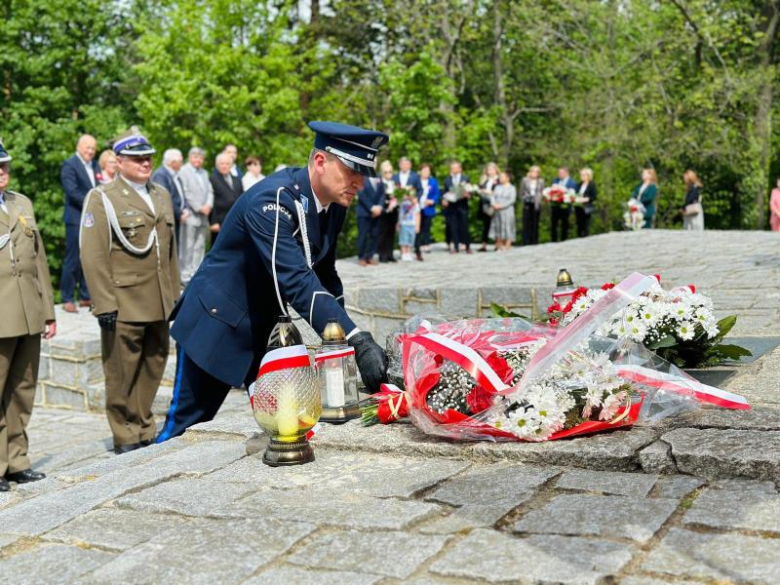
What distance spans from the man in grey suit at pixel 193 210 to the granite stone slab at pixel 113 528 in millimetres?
10007

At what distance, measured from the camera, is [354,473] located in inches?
143

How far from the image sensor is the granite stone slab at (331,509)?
307 cm

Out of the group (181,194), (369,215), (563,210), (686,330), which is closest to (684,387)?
(686,330)

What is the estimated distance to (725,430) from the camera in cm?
369

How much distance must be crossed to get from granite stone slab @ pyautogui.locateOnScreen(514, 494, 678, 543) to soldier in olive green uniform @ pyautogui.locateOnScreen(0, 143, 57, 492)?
4.20 m

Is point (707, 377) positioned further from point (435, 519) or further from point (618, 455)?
point (435, 519)

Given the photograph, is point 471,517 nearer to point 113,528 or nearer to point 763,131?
point 113,528

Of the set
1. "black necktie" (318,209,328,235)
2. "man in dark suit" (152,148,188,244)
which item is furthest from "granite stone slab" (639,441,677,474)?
"man in dark suit" (152,148,188,244)

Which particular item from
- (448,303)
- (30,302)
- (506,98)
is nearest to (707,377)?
(30,302)

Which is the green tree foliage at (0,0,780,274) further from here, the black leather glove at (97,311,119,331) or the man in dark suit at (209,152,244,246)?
the black leather glove at (97,311,119,331)

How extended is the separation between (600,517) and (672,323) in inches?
88.1

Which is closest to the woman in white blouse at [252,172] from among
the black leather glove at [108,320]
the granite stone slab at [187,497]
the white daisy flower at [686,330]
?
the black leather glove at [108,320]

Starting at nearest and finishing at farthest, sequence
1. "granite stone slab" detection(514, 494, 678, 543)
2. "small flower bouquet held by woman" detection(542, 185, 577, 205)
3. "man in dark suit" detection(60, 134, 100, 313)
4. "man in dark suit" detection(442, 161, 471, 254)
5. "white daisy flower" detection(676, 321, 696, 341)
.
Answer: "granite stone slab" detection(514, 494, 678, 543) < "white daisy flower" detection(676, 321, 696, 341) < "man in dark suit" detection(60, 134, 100, 313) < "man in dark suit" detection(442, 161, 471, 254) < "small flower bouquet held by woman" detection(542, 185, 577, 205)

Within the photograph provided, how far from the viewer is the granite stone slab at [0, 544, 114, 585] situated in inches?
110
